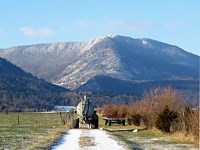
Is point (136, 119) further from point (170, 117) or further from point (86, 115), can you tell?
point (170, 117)

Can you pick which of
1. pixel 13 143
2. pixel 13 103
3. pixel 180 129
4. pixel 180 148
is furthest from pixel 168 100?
pixel 13 103

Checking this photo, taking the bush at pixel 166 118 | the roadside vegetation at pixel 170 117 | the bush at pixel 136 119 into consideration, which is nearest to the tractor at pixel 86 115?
the roadside vegetation at pixel 170 117

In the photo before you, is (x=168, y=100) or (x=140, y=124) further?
(x=140, y=124)

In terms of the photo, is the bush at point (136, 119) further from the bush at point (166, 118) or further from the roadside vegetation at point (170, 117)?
the bush at point (166, 118)

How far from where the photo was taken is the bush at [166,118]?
3591 cm

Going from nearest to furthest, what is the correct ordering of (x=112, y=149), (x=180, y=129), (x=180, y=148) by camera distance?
1. (x=112, y=149)
2. (x=180, y=148)
3. (x=180, y=129)

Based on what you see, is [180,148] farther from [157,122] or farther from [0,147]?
[157,122]

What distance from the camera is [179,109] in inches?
1464

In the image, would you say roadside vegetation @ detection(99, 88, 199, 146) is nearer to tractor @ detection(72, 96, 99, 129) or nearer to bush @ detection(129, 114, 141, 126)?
bush @ detection(129, 114, 141, 126)

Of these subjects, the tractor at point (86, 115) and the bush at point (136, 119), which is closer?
the tractor at point (86, 115)

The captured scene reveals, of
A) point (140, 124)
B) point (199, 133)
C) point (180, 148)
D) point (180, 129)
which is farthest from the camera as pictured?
point (140, 124)

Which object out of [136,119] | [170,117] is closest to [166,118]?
[170,117]

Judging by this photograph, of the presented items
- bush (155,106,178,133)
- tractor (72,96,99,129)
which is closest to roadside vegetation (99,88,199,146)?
bush (155,106,178,133)

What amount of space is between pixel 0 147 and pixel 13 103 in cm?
15822
